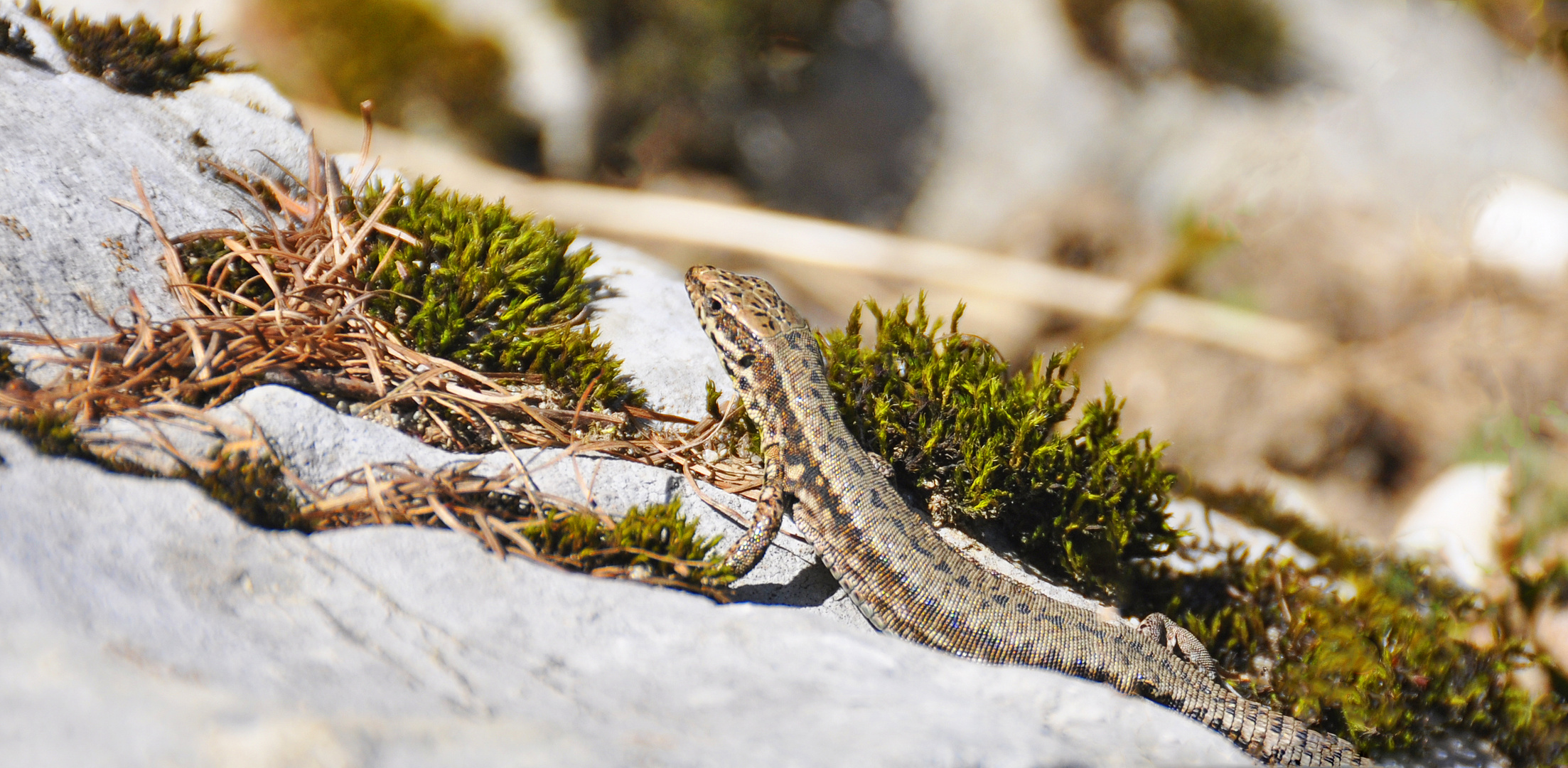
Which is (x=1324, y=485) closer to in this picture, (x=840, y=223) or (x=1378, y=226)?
(x=1378, y=226)

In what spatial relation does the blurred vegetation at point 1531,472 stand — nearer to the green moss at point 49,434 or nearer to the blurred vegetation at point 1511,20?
the blurred vegetation at point 1511,20

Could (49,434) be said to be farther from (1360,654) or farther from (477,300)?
(1360,654)

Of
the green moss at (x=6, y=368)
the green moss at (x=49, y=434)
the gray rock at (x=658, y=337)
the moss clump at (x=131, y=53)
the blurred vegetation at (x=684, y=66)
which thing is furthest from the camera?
the blurred vegetation at (x=684, y=66)

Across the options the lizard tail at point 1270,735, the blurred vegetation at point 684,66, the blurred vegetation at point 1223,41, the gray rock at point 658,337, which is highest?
the blurred vegetation at point 1223,41

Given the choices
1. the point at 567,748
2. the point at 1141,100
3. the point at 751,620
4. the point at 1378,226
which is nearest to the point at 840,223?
the point at 1141,100

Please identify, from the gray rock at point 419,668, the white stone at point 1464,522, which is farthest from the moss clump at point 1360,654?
the gray rock at point 419,668

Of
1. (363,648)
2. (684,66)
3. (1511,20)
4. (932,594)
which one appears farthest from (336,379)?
(1511,20)
